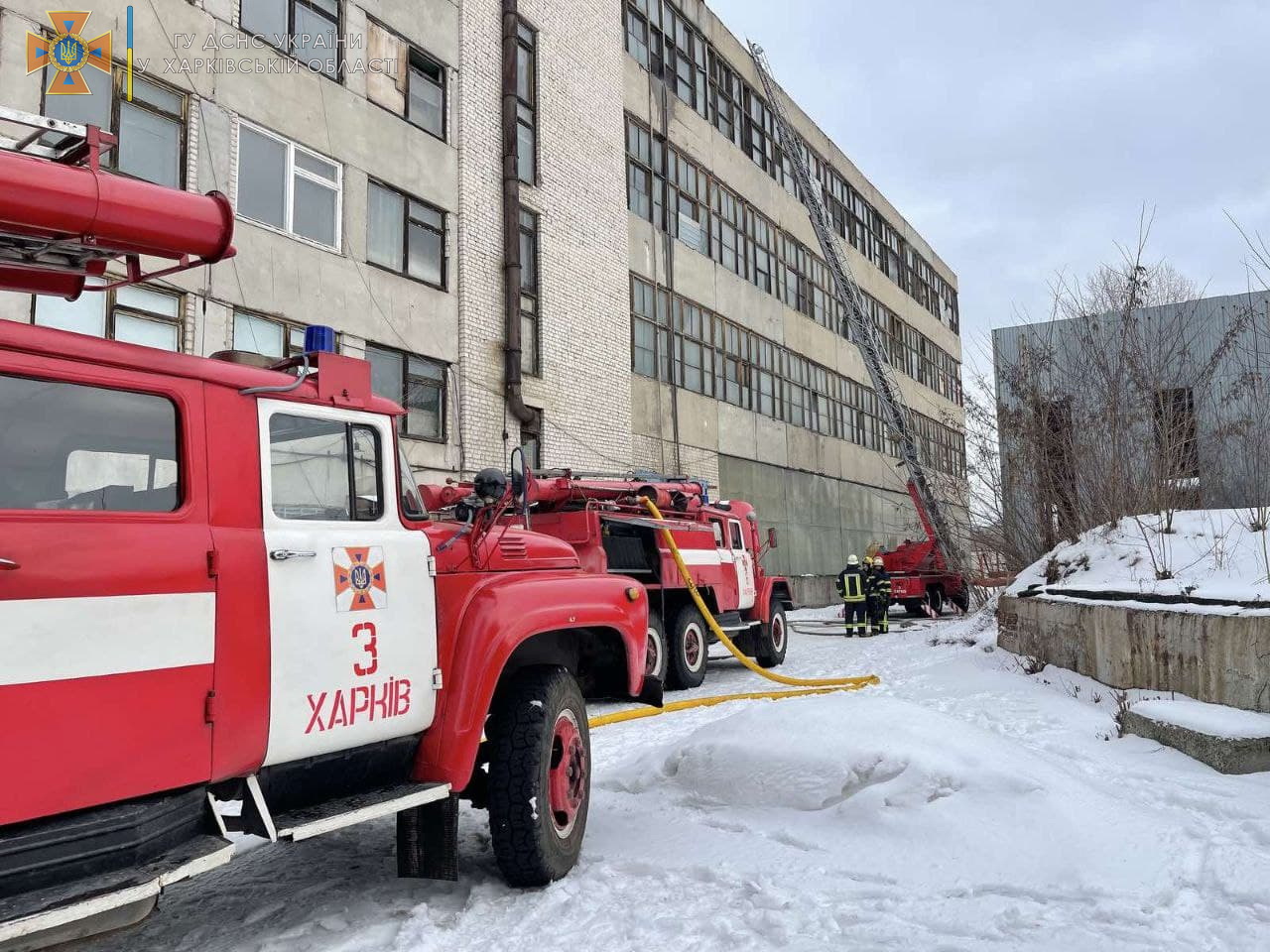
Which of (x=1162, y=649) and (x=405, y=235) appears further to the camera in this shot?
(x=405, y=235)

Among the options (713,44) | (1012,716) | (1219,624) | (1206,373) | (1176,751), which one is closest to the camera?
(1176,751)

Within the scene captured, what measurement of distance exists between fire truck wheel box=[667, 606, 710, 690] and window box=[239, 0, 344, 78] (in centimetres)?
1024

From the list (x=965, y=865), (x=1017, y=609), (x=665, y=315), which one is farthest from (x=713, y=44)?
(x=965, y=865)

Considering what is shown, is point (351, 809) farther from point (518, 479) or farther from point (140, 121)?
point (140, 121)

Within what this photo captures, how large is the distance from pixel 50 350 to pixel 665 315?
22078 mm

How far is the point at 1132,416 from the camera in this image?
11.3 m

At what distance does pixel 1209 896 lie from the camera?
12.9 ft

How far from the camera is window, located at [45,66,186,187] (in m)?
11.7

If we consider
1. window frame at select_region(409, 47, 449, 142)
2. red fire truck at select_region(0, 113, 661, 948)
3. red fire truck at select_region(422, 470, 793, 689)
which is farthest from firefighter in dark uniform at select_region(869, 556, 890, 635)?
red fire truck at select_region(0, 113, 661, 948)

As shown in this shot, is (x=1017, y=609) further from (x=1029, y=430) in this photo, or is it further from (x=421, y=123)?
(x=421, y=123)

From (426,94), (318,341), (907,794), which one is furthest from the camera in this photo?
(426,94)

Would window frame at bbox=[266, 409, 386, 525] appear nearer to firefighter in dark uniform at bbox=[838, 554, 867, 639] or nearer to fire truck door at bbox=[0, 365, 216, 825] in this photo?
fire truck door at bbox=[0, 365, 216, 825]

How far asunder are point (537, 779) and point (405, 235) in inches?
534

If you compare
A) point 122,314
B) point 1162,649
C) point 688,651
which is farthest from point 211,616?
point 122,314
